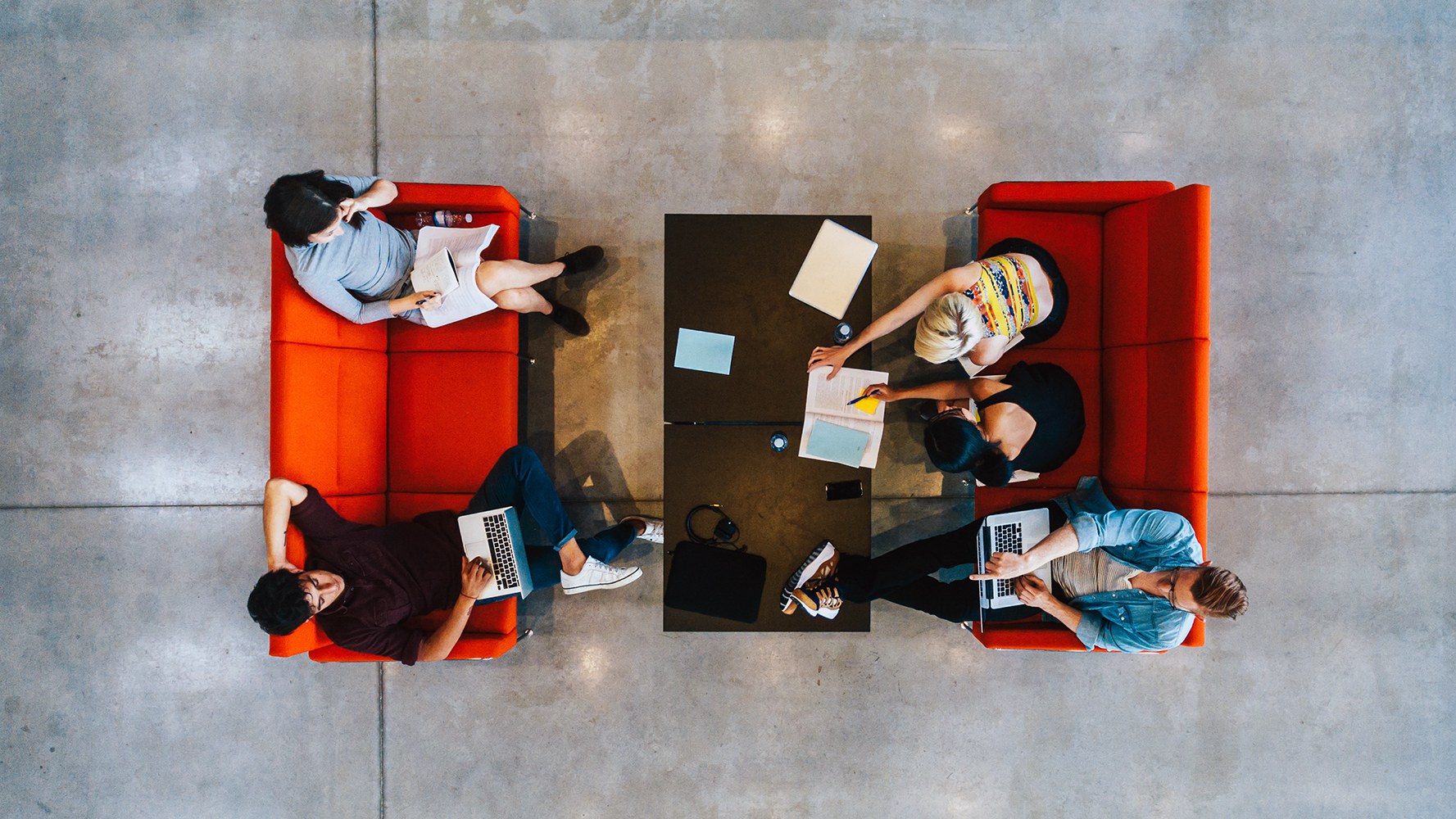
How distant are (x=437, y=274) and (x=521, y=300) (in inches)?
14.1

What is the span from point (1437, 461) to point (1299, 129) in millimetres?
1707

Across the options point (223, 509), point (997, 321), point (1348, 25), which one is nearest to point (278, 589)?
point (223, 509)

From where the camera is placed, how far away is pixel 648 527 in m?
3.06

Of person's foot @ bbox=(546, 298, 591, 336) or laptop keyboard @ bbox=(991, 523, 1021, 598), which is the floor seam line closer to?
person's foot @ bbox=(546, 298, 591, 336)

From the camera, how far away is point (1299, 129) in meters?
3.14

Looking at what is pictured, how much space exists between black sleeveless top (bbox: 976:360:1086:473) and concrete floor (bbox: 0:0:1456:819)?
789 millimetres

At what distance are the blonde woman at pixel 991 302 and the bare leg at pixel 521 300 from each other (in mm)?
1262

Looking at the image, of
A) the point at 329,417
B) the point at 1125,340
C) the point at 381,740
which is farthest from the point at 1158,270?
the point at 381,740

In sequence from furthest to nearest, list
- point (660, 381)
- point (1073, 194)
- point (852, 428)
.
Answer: point (660, 381)
point (1073, 194)
point (852, 428)

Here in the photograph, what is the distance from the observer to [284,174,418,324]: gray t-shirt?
227 cm

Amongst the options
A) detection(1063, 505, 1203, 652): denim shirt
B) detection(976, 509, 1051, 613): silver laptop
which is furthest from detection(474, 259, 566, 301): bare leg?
detection(1063, 505, 1203, 652): denim shirt

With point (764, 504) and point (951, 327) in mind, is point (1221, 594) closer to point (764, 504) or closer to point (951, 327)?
point (951, 327)

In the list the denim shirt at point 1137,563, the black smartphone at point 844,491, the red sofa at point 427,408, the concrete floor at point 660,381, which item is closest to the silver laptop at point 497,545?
the red sofa at point 427,408

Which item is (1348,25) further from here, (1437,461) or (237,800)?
(237,800)
